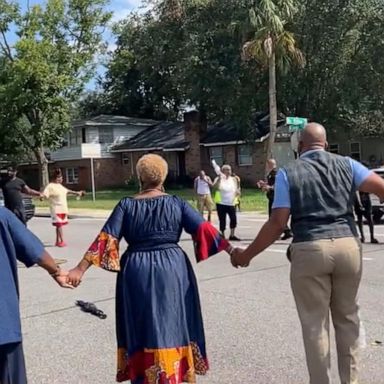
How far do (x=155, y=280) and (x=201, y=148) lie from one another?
4201 cm

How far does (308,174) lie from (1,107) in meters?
40.3

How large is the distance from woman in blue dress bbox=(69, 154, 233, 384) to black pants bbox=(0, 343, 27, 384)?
35.7 inches

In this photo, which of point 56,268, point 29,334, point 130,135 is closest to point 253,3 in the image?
point 130,135

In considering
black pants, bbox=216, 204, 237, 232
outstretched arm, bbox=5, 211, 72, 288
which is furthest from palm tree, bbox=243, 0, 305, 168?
outstretched arm, bbox=5, 211, 72, 288

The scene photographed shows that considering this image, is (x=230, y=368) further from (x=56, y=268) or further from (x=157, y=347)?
(x=56, y=268)

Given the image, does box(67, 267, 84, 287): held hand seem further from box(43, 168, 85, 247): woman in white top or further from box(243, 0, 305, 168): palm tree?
box(243, 0, 305, 168): palm tree

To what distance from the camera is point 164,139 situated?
50.3m

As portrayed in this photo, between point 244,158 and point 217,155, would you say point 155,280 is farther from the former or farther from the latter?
point 217,155

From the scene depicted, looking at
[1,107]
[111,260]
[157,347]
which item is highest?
[1,107]

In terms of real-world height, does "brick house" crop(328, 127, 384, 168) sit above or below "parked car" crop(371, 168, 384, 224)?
above

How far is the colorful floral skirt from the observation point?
446 cm

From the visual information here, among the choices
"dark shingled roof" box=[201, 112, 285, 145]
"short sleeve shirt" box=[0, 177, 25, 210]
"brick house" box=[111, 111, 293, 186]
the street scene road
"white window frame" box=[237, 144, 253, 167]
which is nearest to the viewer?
the street scene road

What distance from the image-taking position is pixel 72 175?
54750 millimetres

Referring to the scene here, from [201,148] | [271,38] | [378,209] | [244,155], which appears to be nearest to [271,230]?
[378,209]
